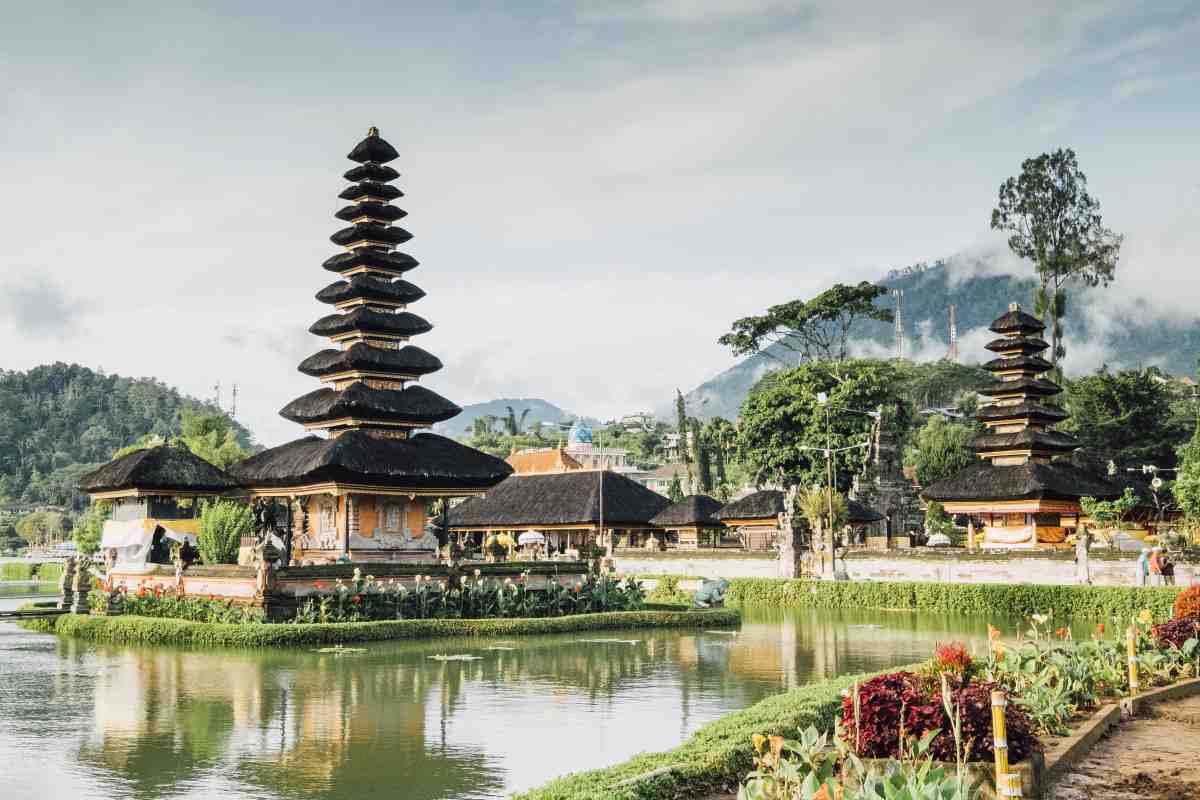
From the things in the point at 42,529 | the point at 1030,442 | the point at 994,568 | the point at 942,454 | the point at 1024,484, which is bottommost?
the point at 994,568

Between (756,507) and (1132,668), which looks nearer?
(1132,668)

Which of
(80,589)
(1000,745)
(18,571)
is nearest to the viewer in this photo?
(1000,745)

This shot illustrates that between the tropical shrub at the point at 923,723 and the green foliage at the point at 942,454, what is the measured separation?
223ft

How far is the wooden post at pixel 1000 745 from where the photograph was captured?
8320 millimetres

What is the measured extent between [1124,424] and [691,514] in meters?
27.8

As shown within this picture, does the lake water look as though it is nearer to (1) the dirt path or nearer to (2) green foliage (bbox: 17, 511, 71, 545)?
(1) the dirt path

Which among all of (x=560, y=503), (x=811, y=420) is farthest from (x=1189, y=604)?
(x=811, y=420)

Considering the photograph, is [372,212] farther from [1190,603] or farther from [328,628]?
[1190,603]

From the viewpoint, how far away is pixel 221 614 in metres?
27.8

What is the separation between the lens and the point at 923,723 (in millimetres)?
10117

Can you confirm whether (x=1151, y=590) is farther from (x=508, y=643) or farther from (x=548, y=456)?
(x=548, y=456)

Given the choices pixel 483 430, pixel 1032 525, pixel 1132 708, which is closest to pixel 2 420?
pixel 483 430

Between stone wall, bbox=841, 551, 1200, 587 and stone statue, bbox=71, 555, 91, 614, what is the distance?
89.2 ft

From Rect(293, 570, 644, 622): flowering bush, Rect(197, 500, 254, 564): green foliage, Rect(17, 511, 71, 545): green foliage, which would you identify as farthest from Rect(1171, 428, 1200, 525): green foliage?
Rect(17, 511, 71, 545): green foliage
